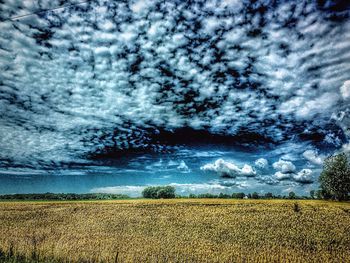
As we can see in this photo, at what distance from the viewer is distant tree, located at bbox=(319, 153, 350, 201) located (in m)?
61.2

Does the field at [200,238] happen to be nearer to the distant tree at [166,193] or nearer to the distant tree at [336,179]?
the distant tree at [336,179]

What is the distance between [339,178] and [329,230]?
145 ft

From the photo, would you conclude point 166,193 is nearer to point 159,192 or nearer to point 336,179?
point 159,192

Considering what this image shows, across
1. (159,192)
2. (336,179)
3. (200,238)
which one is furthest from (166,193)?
(200,238)

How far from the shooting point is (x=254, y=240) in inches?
812

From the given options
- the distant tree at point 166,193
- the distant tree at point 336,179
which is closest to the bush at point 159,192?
the distant tree at point 166,193

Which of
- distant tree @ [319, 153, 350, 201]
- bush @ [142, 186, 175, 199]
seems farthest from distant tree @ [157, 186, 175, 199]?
distant tree @ [319, 153, 350, 201]

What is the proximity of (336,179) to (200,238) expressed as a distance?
2163 inches

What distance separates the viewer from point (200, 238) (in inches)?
814

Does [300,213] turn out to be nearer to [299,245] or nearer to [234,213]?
[234,213]

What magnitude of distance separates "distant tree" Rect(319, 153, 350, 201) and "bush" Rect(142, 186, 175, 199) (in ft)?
151

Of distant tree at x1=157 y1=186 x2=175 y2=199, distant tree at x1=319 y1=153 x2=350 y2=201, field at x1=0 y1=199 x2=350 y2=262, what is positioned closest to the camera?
field at x1=0 y1=199 x2=350 y2=262

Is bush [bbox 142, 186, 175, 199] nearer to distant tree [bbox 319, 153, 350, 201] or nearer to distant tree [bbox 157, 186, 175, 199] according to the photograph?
distant tree [bbox 157, 186, 175, 199]

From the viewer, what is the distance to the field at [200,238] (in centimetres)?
1436
